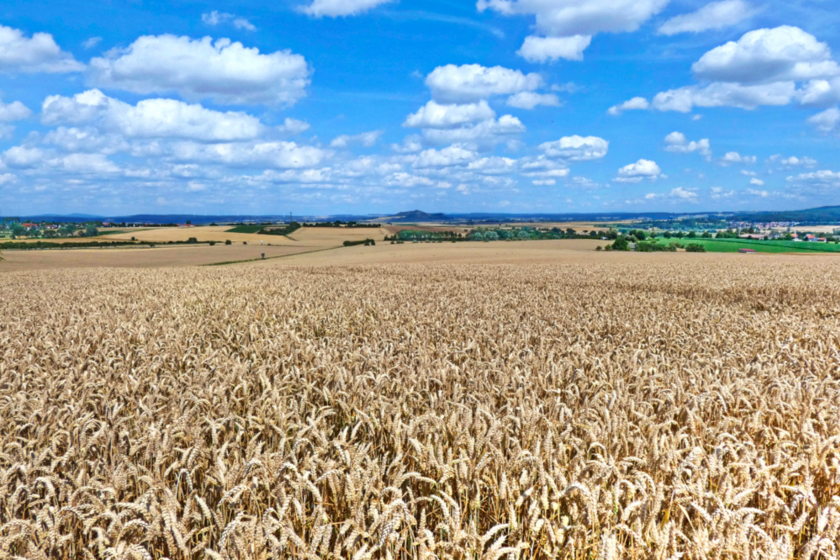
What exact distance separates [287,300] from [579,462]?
9045mm

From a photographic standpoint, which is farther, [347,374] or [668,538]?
[347,374]

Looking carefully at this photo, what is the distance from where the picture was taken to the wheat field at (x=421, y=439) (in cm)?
238

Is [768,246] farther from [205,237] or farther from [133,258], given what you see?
[205,237]

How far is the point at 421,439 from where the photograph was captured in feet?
11.7

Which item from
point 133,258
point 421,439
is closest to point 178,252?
point 133,258

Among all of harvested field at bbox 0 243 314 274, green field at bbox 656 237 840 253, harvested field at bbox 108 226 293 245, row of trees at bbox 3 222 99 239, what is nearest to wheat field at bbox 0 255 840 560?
harvested field at bbox 0 243 314 274

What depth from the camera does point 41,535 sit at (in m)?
2.33

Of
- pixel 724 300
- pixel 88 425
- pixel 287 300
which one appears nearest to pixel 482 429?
pixel 88 425

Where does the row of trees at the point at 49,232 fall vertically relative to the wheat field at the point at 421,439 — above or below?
above

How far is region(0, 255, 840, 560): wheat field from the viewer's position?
2381 millimetres

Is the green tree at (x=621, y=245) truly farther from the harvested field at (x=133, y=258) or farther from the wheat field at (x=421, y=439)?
the wheat field at (x=421, y=439)

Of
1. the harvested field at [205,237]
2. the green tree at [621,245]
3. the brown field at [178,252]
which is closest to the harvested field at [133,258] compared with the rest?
the brown field at [178,252]

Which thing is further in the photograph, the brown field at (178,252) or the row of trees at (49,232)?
the row of trees at (49,232)

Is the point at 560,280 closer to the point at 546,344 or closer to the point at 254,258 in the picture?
the point at 546,344
